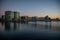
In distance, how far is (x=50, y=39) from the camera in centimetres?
289

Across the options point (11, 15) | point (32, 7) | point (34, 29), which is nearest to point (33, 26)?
point (34, 29)

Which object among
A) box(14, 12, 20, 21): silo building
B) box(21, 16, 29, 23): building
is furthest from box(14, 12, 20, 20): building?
box(21, 16, 29, 23): building

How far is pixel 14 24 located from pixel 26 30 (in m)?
0.29

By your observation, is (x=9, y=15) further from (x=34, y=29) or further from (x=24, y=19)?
(x=34, y=29)

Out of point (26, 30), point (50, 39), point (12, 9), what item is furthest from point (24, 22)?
point (50, 39)

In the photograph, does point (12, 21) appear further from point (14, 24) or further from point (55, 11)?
point (55, 11)

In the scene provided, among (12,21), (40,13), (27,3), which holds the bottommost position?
(12,21)

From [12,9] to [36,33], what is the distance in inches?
29.0

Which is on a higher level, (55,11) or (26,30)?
(55,11)

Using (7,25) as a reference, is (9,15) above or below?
above

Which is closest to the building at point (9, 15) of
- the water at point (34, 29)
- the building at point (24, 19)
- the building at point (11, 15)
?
the building at point (11, 15)

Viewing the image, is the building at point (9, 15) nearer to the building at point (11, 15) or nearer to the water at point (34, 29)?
the building at point (11, 15)

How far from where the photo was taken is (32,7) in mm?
2926

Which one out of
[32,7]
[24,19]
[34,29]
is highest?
[32,7]
